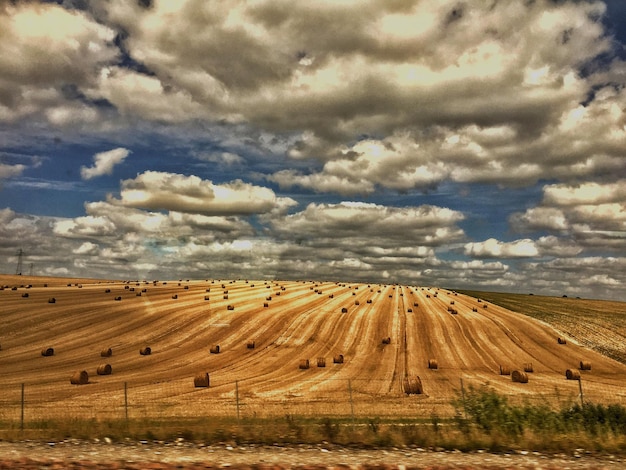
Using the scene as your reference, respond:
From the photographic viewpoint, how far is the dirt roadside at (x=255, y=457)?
11.9 meters

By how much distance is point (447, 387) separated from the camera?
3447 cm

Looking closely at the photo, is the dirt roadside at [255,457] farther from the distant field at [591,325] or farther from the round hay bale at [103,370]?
the distant field at [591,325]

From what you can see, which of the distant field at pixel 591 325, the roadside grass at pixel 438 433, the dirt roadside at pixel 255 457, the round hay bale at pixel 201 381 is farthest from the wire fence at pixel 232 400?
the distant field at pixel 591 325

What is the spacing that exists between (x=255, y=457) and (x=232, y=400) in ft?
55.1

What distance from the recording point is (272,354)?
151 feet

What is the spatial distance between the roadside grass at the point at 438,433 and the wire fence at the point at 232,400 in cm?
553

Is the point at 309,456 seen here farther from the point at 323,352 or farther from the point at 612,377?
the point at 612,377

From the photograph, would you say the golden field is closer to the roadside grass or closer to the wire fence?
the wire fence

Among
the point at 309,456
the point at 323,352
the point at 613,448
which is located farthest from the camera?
the point at 323,352

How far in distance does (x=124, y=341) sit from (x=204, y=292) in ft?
102

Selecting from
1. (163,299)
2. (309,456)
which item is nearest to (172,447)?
(309,456)

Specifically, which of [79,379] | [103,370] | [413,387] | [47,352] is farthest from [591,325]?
[47,352]

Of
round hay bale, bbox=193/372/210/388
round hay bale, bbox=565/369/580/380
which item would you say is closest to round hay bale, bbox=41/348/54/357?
round hay bale, bbox=193/372/210/388

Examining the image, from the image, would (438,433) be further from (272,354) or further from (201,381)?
(272,354)
